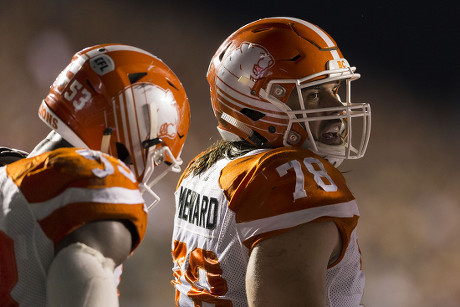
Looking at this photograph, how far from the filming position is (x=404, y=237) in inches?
143

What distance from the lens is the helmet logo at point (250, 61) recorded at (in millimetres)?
1659

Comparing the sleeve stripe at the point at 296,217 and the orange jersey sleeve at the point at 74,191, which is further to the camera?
the sleeve stripe at the point at 296,217

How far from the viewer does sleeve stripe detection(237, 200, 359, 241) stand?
1.34m

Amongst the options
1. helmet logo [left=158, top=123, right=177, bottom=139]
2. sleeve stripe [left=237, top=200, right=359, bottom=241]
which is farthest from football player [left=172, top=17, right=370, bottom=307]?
helmet logo [left=158, top=123, right=177, bottom=139]

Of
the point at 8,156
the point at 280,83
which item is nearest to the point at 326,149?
the point at 280,83

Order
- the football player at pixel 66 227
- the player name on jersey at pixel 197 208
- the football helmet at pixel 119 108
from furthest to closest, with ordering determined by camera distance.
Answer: the player name on jersey at pixel 197 208 < the football helmet at pixel 119 108 < the football player at pixel 66 227

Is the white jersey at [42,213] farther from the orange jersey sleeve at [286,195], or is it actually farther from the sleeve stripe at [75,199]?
the orange jersey sleeve at [286,195]

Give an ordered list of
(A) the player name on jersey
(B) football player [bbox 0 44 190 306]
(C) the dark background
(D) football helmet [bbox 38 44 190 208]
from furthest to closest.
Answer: (C) the dark background → (A) the player name on jersey → (D) football helmet [bbox 38 44 190 208] → (B) football player [bbox 0 44 190 306]

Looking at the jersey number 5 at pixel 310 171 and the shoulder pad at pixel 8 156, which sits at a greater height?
the shoulder pad at pixel 8 156

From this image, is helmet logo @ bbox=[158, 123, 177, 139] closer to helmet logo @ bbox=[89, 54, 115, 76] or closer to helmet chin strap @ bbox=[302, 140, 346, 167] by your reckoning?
helmet logo @ bbox=[89, 54, 115, 76]

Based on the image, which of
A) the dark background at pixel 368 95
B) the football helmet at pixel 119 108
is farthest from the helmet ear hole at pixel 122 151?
the dark background at pixel 368 95

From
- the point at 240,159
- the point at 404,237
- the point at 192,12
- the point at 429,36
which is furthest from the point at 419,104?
the point at 240,159

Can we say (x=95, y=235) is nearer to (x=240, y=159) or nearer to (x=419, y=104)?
(x=240, y=159)

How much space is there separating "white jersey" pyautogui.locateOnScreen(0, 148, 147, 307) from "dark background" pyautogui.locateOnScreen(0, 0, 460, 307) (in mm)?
2703
